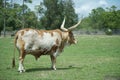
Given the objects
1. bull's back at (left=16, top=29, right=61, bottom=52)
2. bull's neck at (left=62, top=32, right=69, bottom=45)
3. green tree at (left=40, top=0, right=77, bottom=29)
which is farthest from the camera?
green tree at (left=40, top=0, right=77, bottom=29)

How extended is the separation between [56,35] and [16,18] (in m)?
54.3

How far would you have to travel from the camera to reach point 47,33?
52.0 feet

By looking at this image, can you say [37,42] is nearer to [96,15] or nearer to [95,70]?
[95,70]

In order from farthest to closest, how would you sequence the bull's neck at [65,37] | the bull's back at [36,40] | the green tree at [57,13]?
the green tree at [57,13], the bull's neck at [65,37], the bull's back at [36,40]

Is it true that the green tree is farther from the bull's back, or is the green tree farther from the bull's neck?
the bull's back

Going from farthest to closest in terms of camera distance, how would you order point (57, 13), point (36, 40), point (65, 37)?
1. point (57, 13)
2. point (65, 37)
3. point (36, 40)

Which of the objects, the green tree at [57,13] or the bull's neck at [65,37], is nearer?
the bull's neck at [65,37]

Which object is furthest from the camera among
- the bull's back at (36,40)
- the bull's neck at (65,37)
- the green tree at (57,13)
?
the green tree at (57,13)

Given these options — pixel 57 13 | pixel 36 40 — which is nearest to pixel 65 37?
pixel 36 40

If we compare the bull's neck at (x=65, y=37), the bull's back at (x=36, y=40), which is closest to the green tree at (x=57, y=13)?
the bull's neck at (x=65, y=37)

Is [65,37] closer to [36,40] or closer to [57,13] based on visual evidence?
[36,40]

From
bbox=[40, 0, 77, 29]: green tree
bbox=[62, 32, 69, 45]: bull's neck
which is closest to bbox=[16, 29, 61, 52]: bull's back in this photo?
bbox=[62, 32, 69, 45]: bull's neck

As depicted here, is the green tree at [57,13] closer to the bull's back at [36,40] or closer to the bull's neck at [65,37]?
the bull's neck at [65,37]

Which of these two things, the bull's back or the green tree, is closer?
the bull's back
